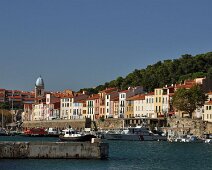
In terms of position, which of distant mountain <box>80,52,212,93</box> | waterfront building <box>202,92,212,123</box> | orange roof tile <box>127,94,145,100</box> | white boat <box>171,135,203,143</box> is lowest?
white boat <box>171,135,203,143</box>

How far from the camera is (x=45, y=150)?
41031mm

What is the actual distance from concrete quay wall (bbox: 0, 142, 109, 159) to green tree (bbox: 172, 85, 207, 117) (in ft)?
211

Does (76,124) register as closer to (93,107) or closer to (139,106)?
(93,107)

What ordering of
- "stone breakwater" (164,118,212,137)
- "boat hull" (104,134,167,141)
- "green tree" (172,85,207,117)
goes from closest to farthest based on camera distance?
"boat hull" (104,134,167,141) → "stone breakwater" (164,118,212,137) → "green tree" (172,85,207,117)

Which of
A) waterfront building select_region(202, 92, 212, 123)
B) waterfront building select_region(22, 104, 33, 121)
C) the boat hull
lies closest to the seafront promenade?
waterfront building select_region(202, 92, 212, 123)

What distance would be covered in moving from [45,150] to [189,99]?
6591cm

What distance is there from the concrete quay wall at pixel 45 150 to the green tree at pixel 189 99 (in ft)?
211

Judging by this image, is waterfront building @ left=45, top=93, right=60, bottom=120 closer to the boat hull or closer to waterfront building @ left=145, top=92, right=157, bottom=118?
waterfront building @ left=145, top=92, right=157, bottom=118

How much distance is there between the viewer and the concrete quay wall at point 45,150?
41000 mm

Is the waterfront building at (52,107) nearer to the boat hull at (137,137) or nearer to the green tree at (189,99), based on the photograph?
the green tree at (189,99)

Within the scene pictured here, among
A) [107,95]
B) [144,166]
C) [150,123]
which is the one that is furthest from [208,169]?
[107,95]

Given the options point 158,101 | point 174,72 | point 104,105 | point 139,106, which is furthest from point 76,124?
point 174,72

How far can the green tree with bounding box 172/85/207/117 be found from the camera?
104 meters

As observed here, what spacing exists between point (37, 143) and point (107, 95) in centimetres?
9505
